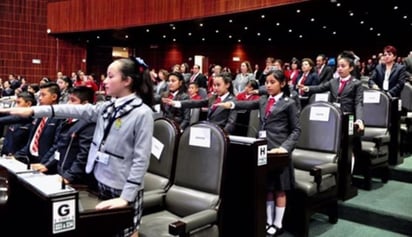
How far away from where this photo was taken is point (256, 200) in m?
2.24

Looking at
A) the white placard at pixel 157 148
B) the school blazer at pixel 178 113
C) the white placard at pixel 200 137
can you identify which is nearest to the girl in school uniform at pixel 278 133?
the white placard at pixel 200 137

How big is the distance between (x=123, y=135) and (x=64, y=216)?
1.65 ft

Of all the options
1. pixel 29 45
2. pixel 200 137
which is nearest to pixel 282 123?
pixel 200 137

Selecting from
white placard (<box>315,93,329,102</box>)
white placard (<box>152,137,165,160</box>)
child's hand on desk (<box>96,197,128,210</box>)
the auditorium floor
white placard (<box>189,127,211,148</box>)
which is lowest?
the auditorium floor

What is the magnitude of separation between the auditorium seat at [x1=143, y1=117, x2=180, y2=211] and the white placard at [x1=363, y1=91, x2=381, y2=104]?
239cm

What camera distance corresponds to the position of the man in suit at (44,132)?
3035 millimetres

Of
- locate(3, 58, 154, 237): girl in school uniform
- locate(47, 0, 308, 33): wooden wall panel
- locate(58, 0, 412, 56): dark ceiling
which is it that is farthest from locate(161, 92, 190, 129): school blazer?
locate(58, 0, 412, 56): dark ceiling

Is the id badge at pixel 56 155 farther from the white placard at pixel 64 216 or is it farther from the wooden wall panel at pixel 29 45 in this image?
the wooden wall panel at pixel 29 45

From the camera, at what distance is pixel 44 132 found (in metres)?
3.06

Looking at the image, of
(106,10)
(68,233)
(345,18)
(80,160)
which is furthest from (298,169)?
(106,10)

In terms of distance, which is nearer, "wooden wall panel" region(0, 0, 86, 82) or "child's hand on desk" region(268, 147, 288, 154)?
"child's hand on desk" region(268, 147, 288, 154)

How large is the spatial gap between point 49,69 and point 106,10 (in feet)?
14.3

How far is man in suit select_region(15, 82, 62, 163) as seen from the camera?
3.04 metres

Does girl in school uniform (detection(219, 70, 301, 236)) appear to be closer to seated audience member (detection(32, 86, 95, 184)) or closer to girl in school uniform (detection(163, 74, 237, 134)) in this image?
girl in school uniform (detection(163, 74, 237, 134))
